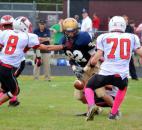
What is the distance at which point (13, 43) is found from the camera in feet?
35.6

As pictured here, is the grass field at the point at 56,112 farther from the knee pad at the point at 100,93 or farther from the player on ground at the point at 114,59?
the player on ground at the point at 114,59

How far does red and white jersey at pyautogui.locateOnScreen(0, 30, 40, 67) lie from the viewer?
10.9 m

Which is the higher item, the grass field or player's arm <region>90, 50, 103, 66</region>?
player's arm <region>90, 50, 103, 66</region>

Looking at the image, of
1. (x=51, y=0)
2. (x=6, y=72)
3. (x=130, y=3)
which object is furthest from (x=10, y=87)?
(x=51, y=0)

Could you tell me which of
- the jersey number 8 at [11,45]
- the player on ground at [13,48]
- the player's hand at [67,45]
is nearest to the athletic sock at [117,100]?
the player's hand at [67,45]

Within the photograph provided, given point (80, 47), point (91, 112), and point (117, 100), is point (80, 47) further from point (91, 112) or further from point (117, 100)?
point (91, 112)

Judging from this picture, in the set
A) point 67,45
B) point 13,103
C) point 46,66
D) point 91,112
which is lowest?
point 46,66

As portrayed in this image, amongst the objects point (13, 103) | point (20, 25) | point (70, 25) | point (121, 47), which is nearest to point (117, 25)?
point (121, 47)

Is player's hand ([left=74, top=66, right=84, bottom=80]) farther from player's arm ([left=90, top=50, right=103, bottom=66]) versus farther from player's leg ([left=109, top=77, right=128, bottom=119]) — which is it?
player's leg ([left=109, top=77, right=128, bottom=119])

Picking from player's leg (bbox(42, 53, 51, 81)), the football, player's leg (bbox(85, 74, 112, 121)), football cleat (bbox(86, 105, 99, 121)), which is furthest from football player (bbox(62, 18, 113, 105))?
player's leg (bbox(42, 53, 51, 81))

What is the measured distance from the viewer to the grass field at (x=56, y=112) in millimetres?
9188

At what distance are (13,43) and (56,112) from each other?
1.38m

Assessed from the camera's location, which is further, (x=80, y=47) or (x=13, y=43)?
(x=13, y=43)

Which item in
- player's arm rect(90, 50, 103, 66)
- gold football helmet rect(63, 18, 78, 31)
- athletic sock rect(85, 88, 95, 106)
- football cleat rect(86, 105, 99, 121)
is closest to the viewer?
football cleat rect(86, 105, 99, 121)
